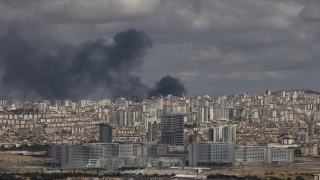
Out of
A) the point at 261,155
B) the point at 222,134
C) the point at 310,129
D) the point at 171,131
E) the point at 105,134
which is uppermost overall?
the point at 310,129

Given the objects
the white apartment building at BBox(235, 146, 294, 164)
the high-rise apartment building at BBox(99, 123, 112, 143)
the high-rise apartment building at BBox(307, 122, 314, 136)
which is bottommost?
the white apartment building at BBox(235, 146, 294, 164)

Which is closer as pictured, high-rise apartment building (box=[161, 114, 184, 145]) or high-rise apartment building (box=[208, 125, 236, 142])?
high-rise apartment building (box=[208, 125, 236, 142])

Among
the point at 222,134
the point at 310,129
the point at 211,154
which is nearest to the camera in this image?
the point at 211,154

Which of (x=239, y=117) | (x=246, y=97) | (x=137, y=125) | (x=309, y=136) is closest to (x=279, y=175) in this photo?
(x=309, y=136)

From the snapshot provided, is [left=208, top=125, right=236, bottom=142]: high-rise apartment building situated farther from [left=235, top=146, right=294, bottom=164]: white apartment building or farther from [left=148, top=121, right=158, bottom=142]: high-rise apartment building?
[left=235, top=146, right=294, bottom=164]: white apartment building

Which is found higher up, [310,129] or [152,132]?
[310,129]

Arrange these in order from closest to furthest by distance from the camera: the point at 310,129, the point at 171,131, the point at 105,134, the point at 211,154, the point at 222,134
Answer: the point at 211,154 → the point at 105,134 → the point at 222,134 → the point at 171,131 → the point at 310,129

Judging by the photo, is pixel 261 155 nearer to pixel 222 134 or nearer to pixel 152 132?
pixel 222 134

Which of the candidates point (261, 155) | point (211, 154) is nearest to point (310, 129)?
point (261, 155)

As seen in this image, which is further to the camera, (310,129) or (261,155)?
(310,129)

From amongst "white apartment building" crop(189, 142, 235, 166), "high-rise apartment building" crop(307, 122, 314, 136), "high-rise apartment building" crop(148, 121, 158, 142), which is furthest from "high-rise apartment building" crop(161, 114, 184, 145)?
"white apartment building" crop(189, 142, 235, 166)

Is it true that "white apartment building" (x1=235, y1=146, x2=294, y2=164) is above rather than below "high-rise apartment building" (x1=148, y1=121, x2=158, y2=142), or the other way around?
below

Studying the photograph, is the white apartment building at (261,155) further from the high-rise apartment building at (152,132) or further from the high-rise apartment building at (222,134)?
the high-rise apartment building at (152,132)

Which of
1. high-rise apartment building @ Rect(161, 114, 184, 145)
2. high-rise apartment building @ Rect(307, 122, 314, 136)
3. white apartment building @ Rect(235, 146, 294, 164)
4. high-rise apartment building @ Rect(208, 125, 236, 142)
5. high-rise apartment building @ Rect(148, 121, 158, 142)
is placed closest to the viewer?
white apartment building @ Rect(235, 146, 294, 164)
